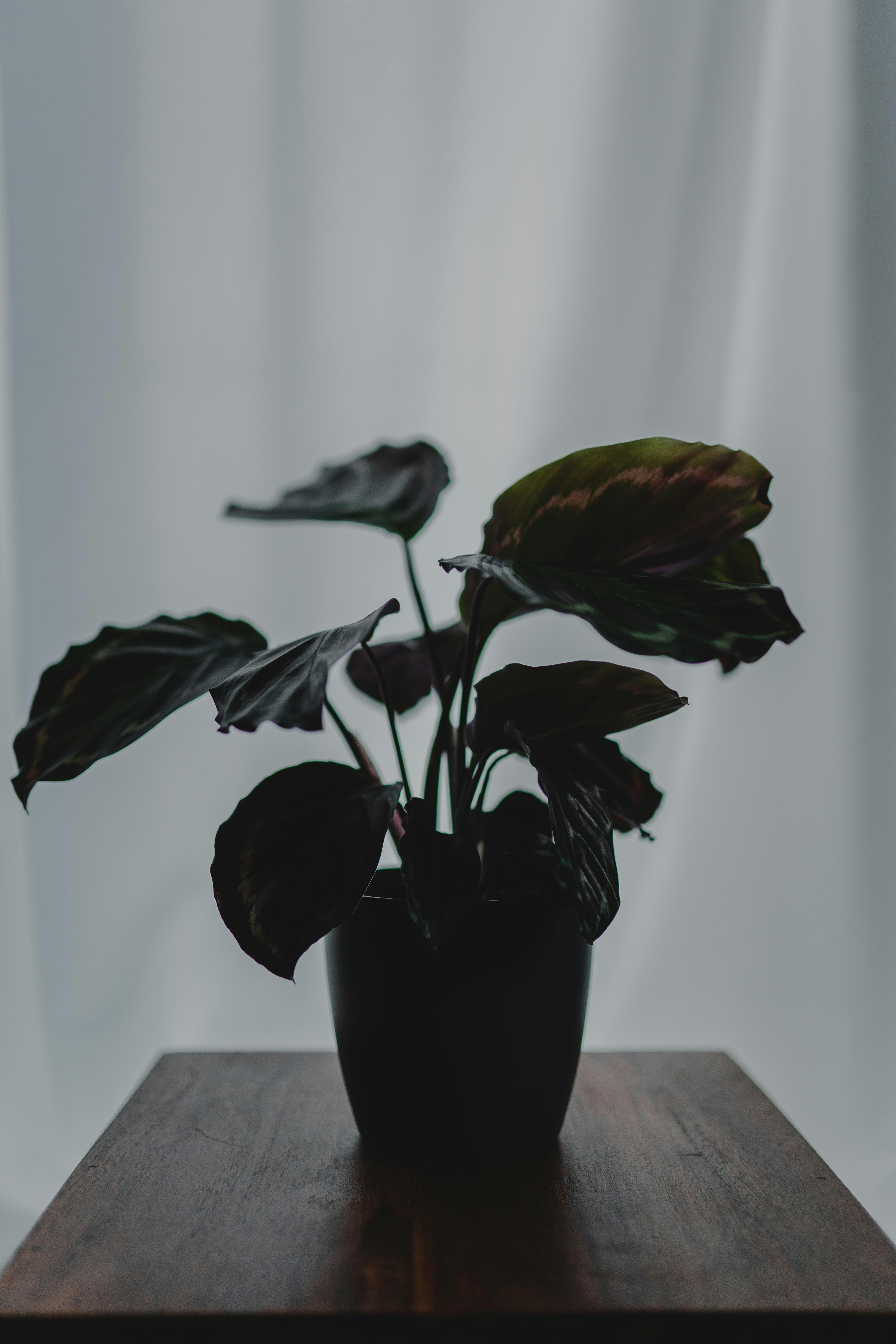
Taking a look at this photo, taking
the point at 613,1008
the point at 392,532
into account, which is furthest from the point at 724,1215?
the point at 613,1008

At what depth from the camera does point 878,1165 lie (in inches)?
48.2

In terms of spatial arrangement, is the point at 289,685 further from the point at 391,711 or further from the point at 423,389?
the point at 423,389

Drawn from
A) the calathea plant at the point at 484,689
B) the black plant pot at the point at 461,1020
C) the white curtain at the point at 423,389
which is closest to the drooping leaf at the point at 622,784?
the calathea plant at the point at 484,689

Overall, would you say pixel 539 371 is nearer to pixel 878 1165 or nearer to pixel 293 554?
pixel 293 554

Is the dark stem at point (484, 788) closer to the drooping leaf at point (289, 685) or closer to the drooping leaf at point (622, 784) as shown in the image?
the drooping leaf at point (622, 784)

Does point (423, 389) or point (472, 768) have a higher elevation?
point (423, 389)

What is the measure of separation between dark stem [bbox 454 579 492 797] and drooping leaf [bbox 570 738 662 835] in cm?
9

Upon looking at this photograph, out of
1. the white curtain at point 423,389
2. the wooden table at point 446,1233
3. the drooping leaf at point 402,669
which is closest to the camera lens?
the wooden table at point 446,1233

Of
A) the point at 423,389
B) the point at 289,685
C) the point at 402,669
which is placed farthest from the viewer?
the point at 423,389

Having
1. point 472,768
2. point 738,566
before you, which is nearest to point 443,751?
point 472,768

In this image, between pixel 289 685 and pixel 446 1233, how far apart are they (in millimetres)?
347

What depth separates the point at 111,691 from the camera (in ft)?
2.07

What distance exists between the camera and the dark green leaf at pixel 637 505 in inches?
23.5

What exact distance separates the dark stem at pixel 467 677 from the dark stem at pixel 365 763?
0.17ft
